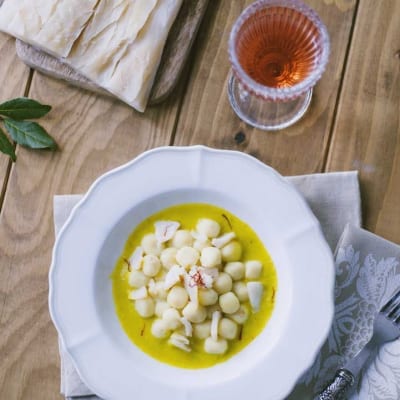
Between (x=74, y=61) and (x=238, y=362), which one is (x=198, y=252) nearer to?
(x=238, y=362)

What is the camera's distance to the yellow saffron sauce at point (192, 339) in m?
1.21

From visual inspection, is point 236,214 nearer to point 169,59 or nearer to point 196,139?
point 196,139

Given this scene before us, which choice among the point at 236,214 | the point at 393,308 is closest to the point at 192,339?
the point at 236,214

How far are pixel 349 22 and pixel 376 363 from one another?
24.9 inches

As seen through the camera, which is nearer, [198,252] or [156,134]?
[198,252]

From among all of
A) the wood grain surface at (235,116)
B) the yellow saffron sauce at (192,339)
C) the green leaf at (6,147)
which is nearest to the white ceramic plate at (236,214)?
the yellow saffron sauce at (192,339)

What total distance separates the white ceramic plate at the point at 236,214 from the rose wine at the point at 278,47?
0.58 feet

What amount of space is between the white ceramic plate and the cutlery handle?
0.08 m

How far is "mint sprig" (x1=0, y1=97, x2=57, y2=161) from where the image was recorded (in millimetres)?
1317

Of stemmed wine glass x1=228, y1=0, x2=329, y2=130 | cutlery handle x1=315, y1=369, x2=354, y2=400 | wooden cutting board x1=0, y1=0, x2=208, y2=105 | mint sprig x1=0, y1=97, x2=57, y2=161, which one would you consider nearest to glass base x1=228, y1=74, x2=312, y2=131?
stemmed wine glass x1=228, y1=0, x2=329, y2=130

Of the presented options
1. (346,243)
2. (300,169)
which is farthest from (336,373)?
(300,169)

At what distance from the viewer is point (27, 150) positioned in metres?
1.34

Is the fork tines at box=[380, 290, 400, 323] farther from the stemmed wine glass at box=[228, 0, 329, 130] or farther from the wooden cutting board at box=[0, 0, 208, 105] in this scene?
the wooden cutting board at box=[0, 0, 208, 105]

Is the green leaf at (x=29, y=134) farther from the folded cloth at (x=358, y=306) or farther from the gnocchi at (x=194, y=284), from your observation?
the folded cloth at (x=358, y=306)
